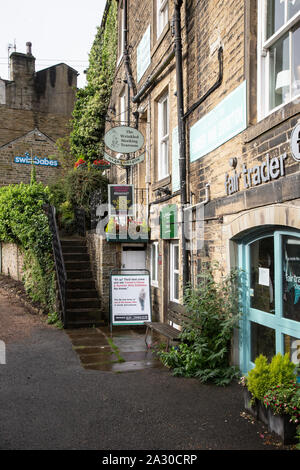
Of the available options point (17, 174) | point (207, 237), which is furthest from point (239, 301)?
point (17, 174)

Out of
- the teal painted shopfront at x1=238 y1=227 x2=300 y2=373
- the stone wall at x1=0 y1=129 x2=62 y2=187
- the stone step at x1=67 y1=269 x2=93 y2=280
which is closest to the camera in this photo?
the teal painted shopfront at x1=238 y1=227 x2=300 y2=373

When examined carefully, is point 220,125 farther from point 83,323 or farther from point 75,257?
point 75,257

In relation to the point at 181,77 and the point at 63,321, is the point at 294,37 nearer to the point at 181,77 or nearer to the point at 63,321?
the point at 181,77

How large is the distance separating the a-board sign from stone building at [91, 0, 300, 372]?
421 mm

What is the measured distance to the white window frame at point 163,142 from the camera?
9.55m

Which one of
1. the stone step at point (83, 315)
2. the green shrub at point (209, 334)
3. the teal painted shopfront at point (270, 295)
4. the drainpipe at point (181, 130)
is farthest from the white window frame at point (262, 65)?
the stone step at point (83, 315)

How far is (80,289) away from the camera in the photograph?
1026cm

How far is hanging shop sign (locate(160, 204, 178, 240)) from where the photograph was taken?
8.24 m

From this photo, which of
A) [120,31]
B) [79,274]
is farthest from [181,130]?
[120,31]

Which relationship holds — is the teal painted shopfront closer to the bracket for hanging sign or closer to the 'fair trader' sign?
the 'fair trader' sign

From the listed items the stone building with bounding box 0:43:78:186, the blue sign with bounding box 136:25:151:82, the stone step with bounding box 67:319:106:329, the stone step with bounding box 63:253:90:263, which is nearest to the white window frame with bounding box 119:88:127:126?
the blue sign with bounding box 136:25:151:82

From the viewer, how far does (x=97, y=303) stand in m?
9.80

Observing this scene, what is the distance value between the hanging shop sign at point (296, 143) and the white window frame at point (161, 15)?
6.51m

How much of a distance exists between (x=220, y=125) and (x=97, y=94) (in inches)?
416
